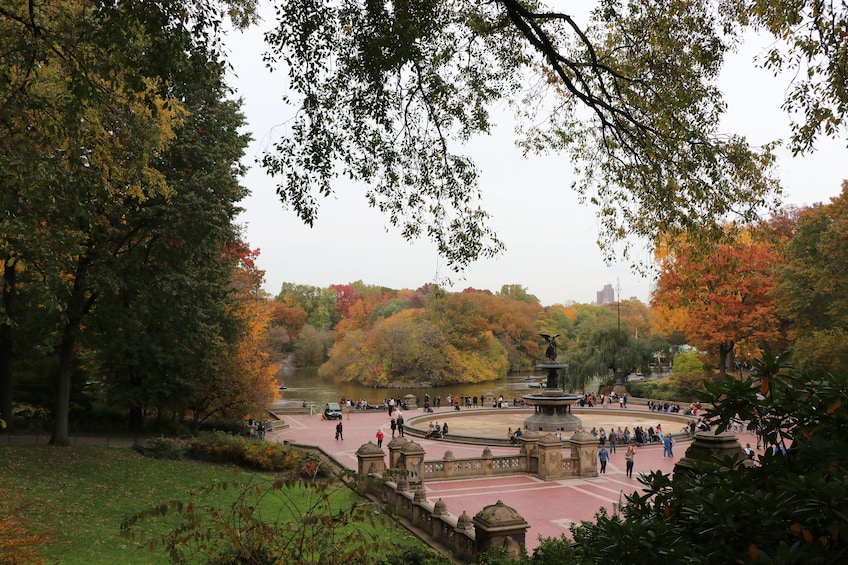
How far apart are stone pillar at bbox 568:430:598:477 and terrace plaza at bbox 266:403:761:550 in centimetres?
34

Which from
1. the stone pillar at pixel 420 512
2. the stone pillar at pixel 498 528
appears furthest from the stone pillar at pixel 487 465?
the stone pillar at pixel 498 528

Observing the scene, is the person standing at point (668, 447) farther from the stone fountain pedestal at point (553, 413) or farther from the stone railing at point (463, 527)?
the stone railing at point (463, 527)

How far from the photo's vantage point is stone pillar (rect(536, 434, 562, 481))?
21.2 meters

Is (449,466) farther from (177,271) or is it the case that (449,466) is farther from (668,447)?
(177,271)

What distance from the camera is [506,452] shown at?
86.2ft

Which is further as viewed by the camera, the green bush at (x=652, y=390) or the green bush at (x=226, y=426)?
the green bush at (x=652, y=390)

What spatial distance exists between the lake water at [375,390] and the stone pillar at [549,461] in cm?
3111

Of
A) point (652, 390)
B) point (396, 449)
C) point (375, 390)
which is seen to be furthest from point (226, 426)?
point (375, 390)

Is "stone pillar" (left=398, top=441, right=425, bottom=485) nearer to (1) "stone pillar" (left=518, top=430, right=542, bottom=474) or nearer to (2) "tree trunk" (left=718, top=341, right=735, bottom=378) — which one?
(1) "stone pillar" (left=518, top=430, right=542, bottom=474)

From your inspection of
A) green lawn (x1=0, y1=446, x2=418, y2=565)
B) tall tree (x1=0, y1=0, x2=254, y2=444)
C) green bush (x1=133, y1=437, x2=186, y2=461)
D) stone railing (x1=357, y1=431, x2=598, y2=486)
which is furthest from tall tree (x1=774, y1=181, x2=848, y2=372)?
tall tree (x1=0, y1=0, x2=254, y2=444)

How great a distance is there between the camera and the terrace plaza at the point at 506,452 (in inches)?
677

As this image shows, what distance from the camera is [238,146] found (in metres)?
22.3

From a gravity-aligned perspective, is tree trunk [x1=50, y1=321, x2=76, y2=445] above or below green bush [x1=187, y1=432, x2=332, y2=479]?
above

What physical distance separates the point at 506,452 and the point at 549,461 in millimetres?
5209
